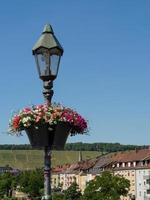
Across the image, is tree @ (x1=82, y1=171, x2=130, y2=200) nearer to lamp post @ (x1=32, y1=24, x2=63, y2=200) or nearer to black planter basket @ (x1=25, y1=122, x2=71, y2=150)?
black planter basket @ (x1=25, y1=122, x2=71, y2=150)

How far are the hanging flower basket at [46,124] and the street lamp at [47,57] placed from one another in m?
0.51

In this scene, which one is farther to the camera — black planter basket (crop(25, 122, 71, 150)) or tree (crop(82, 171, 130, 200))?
tree (crop(82, 171, 130, 200))

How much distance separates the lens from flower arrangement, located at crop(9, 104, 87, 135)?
42.9 feet

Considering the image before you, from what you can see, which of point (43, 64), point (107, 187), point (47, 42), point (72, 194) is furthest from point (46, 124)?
point (72, 194)

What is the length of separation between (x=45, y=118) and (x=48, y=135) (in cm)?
44

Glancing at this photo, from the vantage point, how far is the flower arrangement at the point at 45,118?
42.9 ft

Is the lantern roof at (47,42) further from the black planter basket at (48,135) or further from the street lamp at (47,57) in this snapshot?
the black planter basket at (48,135)

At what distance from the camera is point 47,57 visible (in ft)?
42.9

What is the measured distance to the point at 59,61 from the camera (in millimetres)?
13156

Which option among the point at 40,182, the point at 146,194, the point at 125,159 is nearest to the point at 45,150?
the point at 146,194

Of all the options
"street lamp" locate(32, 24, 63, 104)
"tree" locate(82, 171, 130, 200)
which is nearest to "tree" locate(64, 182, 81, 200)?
"tree" locate(82, 171, 130, 200)

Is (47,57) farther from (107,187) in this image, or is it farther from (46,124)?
(107,187)

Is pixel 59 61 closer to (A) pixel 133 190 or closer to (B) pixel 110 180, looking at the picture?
(B) pixel 110 180

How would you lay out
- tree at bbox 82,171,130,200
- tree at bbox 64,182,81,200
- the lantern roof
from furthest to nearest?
tree at bbox 64,182,81,200, tree at bbox 82,171,130,200, the lantern roof
